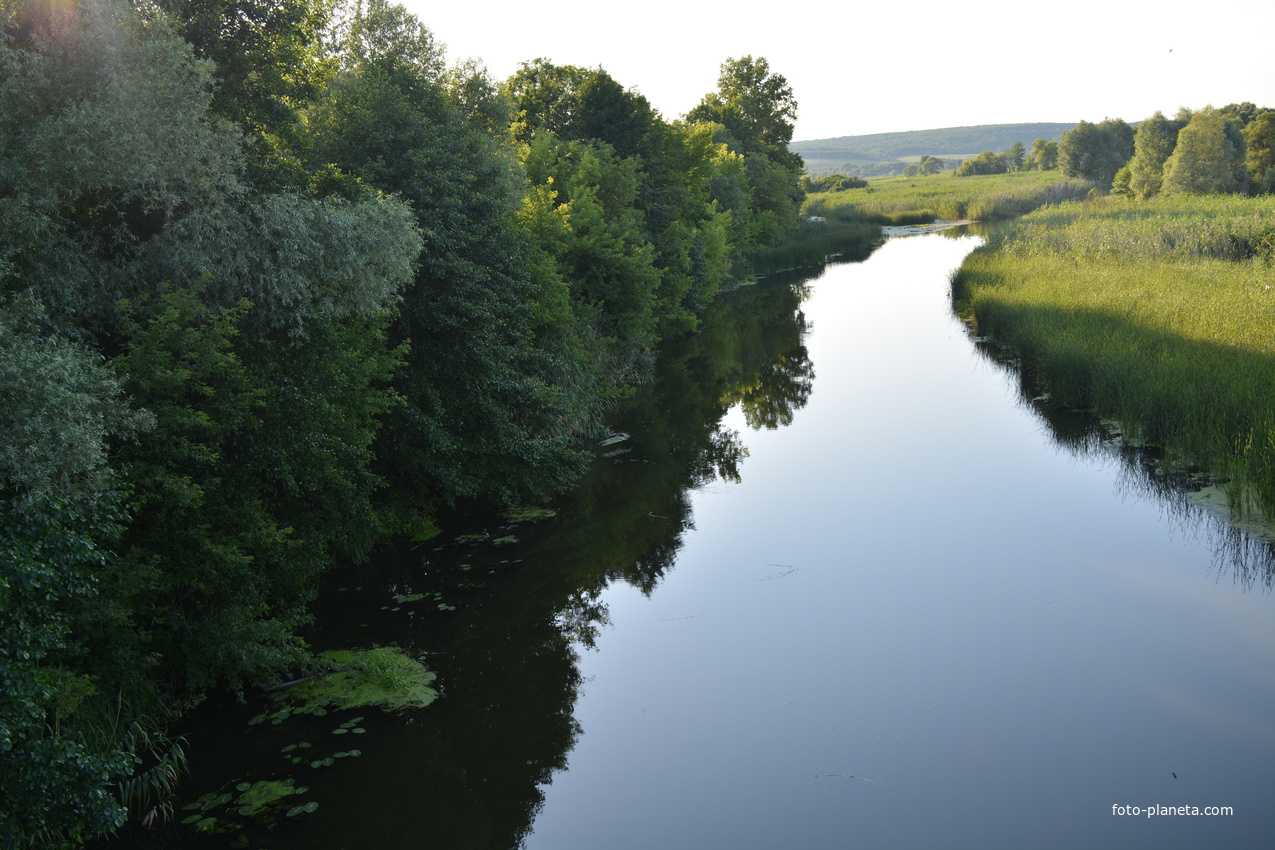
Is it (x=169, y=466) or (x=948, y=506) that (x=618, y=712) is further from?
(x=948, y=506)

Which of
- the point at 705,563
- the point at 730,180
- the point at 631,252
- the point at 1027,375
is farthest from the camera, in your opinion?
the point at 730,180

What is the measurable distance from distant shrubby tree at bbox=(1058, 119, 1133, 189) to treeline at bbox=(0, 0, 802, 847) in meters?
105

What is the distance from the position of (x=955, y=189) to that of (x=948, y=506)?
331 ft

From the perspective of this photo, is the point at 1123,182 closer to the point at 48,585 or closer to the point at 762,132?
the point at 762,132

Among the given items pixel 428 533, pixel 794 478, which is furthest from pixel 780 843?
pixel 794 478

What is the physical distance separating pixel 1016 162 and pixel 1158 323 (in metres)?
160

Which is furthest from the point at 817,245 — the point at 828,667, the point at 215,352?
the point at 215,352

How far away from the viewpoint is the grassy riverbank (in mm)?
16797

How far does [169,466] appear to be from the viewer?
10188 millimetres

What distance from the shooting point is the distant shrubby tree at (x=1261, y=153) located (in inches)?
2598

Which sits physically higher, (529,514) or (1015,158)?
(1015,158)

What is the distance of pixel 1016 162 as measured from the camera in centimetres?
16800

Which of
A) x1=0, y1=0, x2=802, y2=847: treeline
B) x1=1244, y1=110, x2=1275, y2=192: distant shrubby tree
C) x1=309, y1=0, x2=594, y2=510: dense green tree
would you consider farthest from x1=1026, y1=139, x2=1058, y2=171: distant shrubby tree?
x1=309, y1=0, x2=594, y2=510: dense green tree

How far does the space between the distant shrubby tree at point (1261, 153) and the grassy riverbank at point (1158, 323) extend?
96.1 feet
